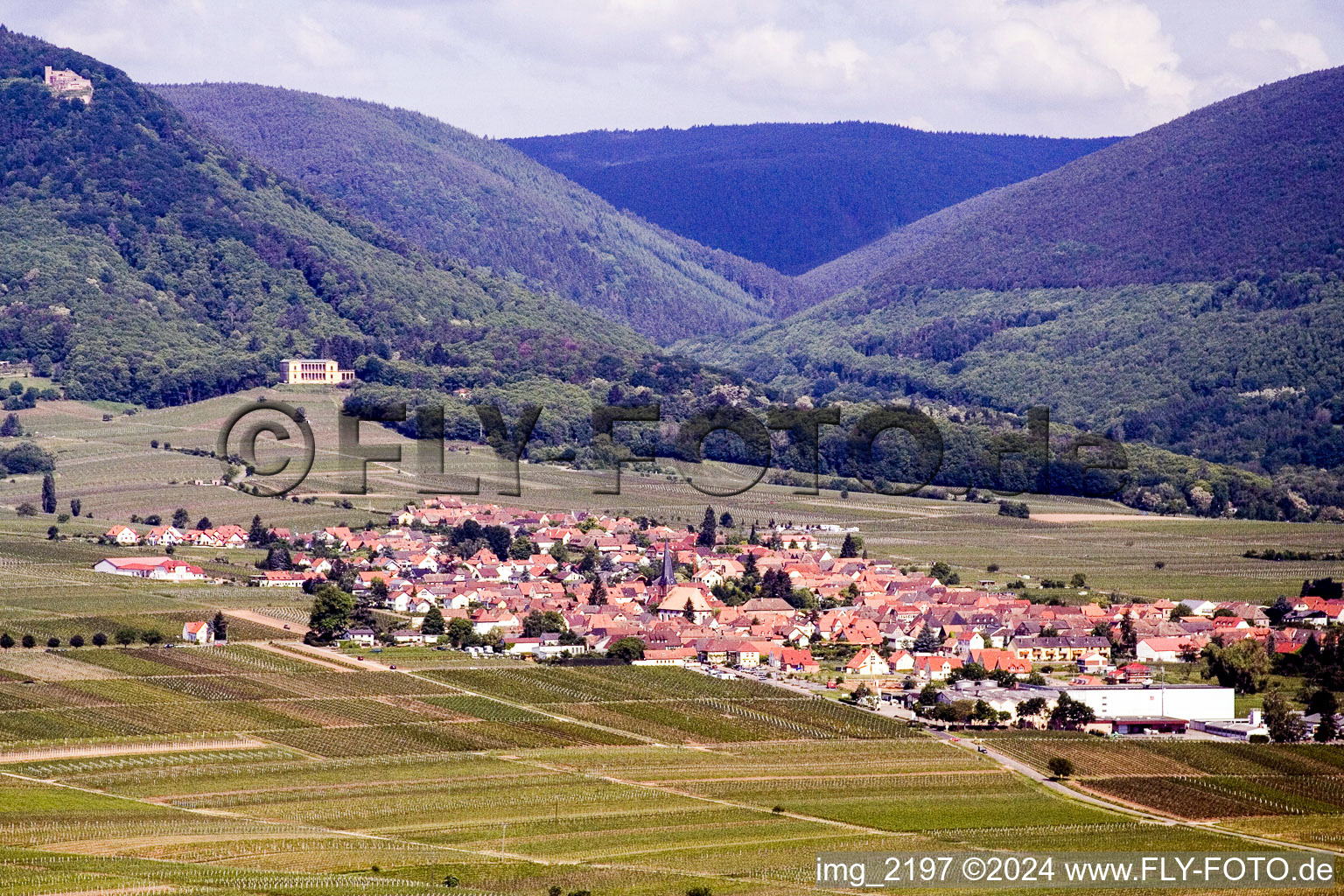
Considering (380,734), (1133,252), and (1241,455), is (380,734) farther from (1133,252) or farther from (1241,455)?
(1133,252)

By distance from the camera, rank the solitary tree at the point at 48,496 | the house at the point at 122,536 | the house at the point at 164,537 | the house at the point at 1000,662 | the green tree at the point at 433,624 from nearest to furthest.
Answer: the house at the point at 1000,662 → the green tree at the point at 433,624 → the house at the point at 122,536 → the house at the point at 164,537 → the solitary tree at the point at 48,496

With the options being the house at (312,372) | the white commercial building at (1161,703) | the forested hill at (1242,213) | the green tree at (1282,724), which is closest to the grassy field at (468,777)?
the green tree at (1282,724)

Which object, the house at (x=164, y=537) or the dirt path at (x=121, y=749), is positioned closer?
the dirt path at (x=121, y=749)

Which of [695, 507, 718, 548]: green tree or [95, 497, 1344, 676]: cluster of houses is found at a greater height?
[695, 507, 718, 548]: green tree

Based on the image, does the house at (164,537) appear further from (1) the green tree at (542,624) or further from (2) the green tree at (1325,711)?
(2) the green tree at (1325,711)

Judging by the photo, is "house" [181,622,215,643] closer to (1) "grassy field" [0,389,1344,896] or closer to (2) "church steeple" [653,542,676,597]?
(1) "grassy field" [0,389,1344,896]

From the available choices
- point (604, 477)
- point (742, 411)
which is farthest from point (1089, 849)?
point (742, 411)

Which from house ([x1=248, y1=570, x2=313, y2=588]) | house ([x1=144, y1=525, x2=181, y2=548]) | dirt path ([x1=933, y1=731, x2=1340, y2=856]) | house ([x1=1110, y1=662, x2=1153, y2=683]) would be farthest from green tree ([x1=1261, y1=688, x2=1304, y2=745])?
house ([x1=144, y1=525, x2=181, y2=548])

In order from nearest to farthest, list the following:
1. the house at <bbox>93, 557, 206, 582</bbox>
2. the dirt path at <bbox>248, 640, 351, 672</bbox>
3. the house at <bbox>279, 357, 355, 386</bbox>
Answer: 1. the dirt path at <bbox>248, 640, 351, 672</bbox>
2. the house at <bbox>93, 557, 206, 582</bbox>
3. the house at <bbox>279, 357, 355, 386</bbox>
